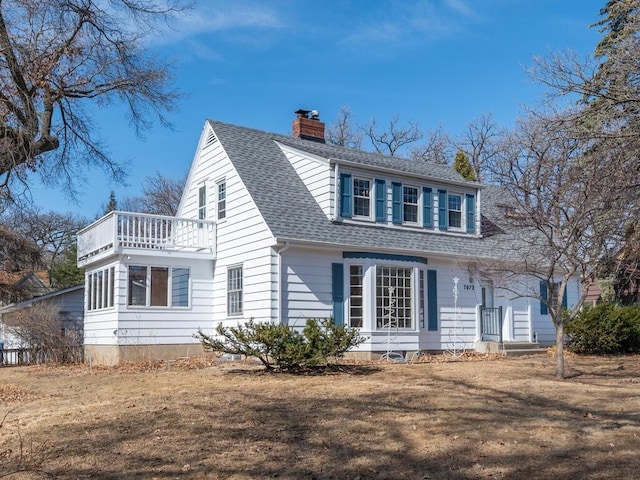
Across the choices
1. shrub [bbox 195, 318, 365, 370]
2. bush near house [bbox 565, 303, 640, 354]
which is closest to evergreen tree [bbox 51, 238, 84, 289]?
shrub [bbox 195, 318, 365, 370]

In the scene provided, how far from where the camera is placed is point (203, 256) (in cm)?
1884

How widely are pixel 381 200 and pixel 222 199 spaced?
4.70m

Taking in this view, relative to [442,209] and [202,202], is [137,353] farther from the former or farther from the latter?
[442,209]

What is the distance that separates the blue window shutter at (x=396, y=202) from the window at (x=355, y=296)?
2399 mm

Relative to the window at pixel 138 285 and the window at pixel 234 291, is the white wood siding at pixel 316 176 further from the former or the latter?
the window at pixel 138 285

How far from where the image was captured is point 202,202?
68.2 feet

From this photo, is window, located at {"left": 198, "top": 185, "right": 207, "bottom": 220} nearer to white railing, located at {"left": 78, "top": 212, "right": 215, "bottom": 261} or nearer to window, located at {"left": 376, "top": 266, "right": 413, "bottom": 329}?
white railing, located at {"left": 78, "top": 212, "right": 215, "bottom": 261}

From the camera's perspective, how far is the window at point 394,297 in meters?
17.6

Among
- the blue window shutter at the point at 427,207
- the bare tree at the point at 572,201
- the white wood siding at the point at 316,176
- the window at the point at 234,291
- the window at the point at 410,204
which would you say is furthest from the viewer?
the blue window shutter at the point at 427,207

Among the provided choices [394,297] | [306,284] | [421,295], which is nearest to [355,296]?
[394,297]

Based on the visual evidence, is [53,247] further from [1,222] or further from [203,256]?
[203,256]

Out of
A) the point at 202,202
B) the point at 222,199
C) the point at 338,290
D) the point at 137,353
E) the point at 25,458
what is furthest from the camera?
the point at 202,202

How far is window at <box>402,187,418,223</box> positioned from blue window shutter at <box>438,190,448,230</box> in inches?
31.9

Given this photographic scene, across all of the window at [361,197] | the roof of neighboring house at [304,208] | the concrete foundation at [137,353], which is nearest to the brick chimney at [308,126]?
the roof of neighboring house at [304,208]
